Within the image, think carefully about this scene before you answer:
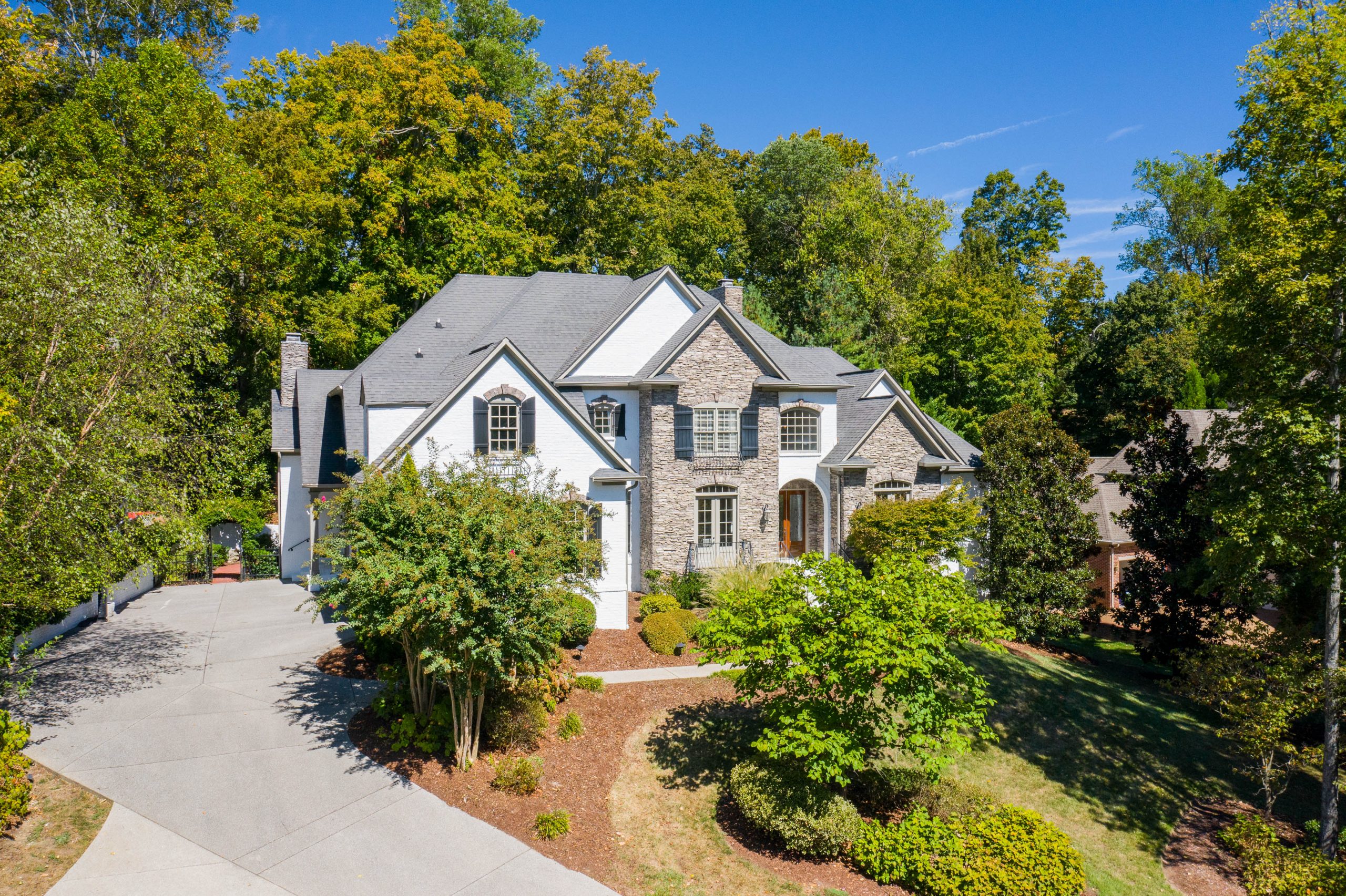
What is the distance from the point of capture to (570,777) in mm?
13055

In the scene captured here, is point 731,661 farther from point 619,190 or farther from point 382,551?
point 619,190

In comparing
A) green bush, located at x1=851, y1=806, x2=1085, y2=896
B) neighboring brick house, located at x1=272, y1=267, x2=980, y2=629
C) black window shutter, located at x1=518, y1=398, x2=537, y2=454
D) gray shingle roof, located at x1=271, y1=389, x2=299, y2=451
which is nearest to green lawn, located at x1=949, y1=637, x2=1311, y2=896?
green bush, located at x1=851, y1=806, x2=1085, y2=896

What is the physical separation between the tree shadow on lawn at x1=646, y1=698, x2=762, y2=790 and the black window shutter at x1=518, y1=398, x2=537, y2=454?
28.1 ft

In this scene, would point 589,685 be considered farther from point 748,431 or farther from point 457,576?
point 748,431

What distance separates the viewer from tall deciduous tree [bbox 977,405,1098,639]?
22.6m

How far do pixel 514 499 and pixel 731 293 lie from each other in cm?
1764

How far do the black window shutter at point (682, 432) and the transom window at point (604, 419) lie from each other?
7.10 ft

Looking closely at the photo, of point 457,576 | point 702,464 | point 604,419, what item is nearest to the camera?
point 457,576

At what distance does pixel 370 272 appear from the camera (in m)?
35.3

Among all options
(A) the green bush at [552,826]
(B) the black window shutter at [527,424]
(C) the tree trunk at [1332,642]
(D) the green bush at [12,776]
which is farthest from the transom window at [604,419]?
(C) the tree trunk at [1332,642]

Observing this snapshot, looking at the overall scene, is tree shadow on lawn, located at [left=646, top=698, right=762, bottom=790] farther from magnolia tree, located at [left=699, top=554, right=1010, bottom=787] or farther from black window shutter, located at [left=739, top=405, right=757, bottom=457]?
black window shutter, located at [left=739, top=405, right=757, bottom=457]

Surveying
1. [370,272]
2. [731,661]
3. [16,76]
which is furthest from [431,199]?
[731,661]

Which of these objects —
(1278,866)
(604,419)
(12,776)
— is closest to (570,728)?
(12,776)

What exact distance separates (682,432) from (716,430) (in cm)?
113
